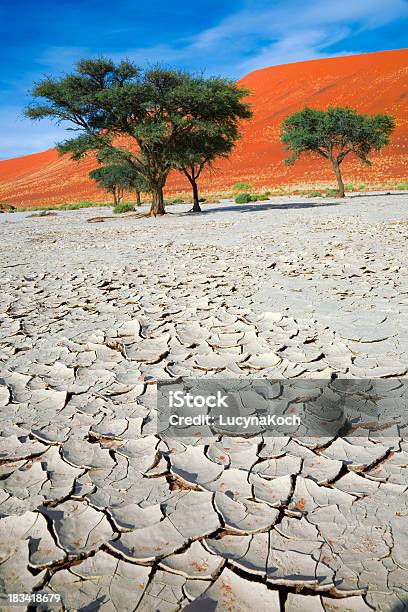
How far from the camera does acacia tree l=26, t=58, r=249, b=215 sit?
16.9m

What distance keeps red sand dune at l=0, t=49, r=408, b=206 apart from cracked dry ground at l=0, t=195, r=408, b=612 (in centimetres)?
4296

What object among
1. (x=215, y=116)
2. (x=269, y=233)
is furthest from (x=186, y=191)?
(x=269, y=233)

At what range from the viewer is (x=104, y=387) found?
2.40m

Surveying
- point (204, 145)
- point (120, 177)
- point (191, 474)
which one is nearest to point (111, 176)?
point (120, 177)

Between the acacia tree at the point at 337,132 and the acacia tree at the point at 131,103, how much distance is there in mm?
6871

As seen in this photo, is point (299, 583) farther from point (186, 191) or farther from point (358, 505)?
point (186, 191)

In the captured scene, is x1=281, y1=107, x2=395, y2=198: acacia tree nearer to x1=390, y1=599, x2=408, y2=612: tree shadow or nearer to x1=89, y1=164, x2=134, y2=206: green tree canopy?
x1=89, y1=164, x2=134, y2=206: green tree canopy

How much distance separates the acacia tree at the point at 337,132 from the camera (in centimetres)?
2294

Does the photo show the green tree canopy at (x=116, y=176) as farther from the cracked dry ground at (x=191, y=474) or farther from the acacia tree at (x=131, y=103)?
the cracked dry ground at (x=191, y=474)

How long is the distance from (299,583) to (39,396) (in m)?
1.71

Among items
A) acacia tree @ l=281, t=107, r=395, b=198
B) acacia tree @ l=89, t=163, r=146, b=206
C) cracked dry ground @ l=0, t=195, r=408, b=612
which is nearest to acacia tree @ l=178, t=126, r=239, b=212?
acacia tree @ l=281, t=107, r=395, b=198

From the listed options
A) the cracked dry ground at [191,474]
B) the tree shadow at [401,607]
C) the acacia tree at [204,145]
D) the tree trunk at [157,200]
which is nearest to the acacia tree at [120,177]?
the acacia tree at [204,145]

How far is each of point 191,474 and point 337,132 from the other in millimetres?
25146

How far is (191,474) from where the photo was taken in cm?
162
